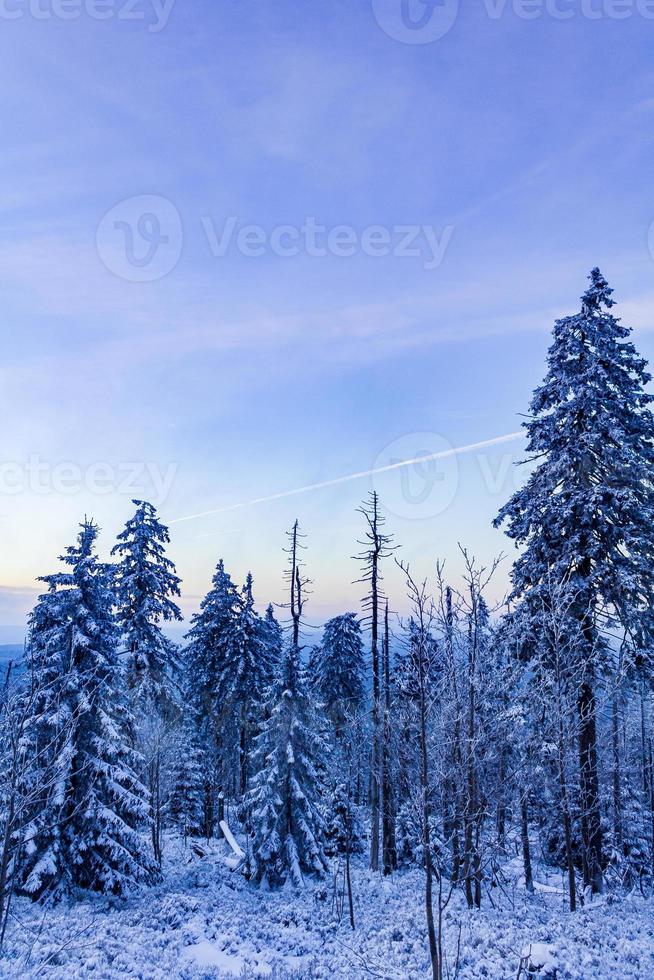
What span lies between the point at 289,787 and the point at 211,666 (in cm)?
1183

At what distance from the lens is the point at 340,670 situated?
3903 cm

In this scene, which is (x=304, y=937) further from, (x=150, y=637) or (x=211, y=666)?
(x=211, y=666)

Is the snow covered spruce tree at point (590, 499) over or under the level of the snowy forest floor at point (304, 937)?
over

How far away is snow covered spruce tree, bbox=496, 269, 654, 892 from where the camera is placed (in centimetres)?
1470

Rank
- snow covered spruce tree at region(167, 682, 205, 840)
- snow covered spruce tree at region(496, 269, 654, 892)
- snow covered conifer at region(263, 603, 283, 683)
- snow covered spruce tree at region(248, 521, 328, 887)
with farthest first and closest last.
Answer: snow covered conifer at region(263, 603, 283, 683) < snow covered spruce tree at region(167, 682, 205, 840) < snow covered spruce tree at region(248, 521, 328, 887) < snow covered spruce tree at region(496, 269, 654, 892)

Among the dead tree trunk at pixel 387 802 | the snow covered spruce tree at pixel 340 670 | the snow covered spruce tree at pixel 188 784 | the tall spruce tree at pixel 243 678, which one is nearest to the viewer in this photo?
the dead tree trunk at pixel 387 802

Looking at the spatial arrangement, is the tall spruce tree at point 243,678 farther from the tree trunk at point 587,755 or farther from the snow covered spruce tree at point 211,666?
the tree trunk at point 587,755

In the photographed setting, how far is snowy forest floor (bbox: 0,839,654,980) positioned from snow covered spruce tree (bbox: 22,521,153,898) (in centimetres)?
94

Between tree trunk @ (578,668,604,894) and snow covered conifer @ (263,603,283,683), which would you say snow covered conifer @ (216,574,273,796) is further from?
tree trunk @ (578,668,604,894)

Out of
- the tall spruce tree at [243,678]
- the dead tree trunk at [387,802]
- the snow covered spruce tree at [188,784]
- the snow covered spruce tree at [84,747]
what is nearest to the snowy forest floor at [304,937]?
the snow covered spruce tree at [84,747]

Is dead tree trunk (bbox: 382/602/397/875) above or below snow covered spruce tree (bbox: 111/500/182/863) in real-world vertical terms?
below

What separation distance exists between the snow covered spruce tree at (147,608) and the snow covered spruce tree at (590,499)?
52.7 ft

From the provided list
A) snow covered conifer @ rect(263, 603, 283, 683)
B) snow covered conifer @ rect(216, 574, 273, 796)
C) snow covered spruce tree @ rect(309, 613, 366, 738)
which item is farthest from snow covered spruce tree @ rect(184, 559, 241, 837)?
snow covered spruce tree @ rect(309, 613, 366, 738)

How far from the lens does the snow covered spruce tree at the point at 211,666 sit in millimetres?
32188
